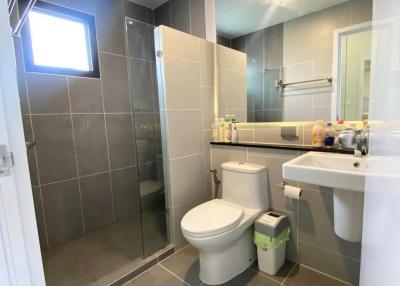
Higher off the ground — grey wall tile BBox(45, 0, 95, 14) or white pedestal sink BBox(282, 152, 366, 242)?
grey wall tile BBox(45, 0, 95, 14)

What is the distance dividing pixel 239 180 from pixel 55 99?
168cm

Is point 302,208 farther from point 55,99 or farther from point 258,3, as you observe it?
point 55,99

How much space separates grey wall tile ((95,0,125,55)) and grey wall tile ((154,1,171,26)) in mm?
427

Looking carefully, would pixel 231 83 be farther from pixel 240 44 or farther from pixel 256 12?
pixel 256 12

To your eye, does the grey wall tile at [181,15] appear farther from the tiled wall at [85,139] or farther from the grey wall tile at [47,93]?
the grey wall tile at [47,93]

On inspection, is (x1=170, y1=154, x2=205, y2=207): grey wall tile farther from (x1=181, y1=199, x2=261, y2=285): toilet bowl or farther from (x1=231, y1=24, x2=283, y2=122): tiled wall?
(x1=231, y1=24, x2=283, y2=122): tiled wall

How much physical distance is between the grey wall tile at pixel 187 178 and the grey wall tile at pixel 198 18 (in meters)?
1.20

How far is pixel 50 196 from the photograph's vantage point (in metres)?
1.88

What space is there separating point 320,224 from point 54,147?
2188mm

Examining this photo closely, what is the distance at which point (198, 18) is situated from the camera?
2115mm

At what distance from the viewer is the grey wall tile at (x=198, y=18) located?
2.08 m

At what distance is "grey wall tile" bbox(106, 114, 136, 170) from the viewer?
2.23 m

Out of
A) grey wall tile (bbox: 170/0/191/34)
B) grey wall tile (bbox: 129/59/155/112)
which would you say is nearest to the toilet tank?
grey wall tile (bbox: 129/59/155/112)

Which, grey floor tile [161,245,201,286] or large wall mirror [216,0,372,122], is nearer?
large wall mirror [216,0,372,122]
